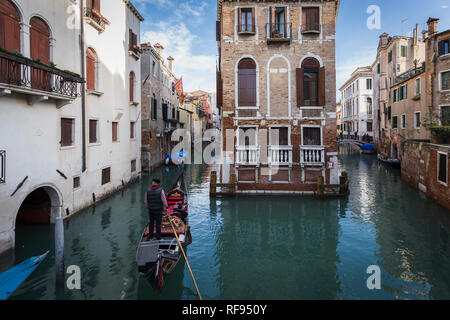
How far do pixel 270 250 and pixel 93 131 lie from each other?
8775mm

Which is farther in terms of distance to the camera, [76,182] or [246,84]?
[246,84]

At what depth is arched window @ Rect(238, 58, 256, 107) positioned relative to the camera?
1320 cm

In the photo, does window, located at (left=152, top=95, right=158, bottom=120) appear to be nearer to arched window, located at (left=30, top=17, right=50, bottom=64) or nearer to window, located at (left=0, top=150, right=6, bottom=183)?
arched window, located at (left=30, top=17, right=50, bottom=64)

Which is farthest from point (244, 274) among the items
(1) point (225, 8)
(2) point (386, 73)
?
(2) point (386, 73)

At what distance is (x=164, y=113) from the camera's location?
25.2m

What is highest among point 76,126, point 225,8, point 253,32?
point 225,8

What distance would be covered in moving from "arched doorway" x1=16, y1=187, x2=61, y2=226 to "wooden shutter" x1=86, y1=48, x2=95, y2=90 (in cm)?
464

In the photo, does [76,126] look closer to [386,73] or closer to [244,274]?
[244,274]

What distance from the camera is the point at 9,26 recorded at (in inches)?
292

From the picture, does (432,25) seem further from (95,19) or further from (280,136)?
(95,19)

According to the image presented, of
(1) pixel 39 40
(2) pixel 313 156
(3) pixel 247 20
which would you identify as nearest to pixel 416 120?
(2) pixel 313 156

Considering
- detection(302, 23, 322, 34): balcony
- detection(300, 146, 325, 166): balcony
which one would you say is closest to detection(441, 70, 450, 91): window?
detection(302, 23, 322, 34): balcony

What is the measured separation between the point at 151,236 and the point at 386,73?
30659mm

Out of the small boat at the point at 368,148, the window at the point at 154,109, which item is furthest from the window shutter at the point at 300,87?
the small boat at the point at 368,148
